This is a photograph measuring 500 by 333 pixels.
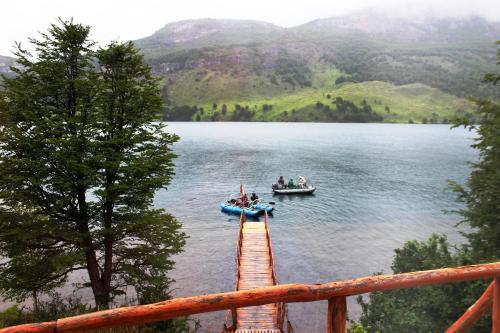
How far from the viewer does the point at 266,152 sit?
12094 centimetres

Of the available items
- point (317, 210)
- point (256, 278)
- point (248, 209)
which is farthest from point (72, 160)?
point (317, 210)

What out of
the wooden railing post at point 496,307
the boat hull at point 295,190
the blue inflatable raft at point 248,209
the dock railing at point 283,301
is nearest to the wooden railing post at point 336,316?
the dock railing at point 283,301

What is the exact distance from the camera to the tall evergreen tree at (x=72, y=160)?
18266 millimetres

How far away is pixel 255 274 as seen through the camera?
79.9 feet

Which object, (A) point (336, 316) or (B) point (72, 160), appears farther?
(B) point (72, 160)

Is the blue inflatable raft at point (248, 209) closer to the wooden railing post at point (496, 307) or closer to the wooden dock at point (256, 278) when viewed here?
the wooden dock at point (256, 278)

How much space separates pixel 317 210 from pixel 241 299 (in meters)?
54.4

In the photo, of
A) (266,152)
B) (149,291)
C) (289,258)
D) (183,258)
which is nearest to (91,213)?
(149,291)

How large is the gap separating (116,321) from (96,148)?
1860 cm

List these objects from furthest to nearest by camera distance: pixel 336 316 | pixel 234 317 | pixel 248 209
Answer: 1. pixel 248 209
2. pixel 234 317
3. pixel 336 316

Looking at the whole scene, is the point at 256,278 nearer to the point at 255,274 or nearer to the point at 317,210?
the point at 255,274

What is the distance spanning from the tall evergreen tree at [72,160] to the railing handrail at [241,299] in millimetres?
16888

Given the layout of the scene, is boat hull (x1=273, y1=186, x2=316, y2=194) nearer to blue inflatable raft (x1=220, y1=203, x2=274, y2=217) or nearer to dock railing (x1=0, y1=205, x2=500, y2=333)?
blue inflatable raft (x1=220, y1=203, x2=274, y2=217)

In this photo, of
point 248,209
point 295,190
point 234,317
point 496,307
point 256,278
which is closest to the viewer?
point 496,307
